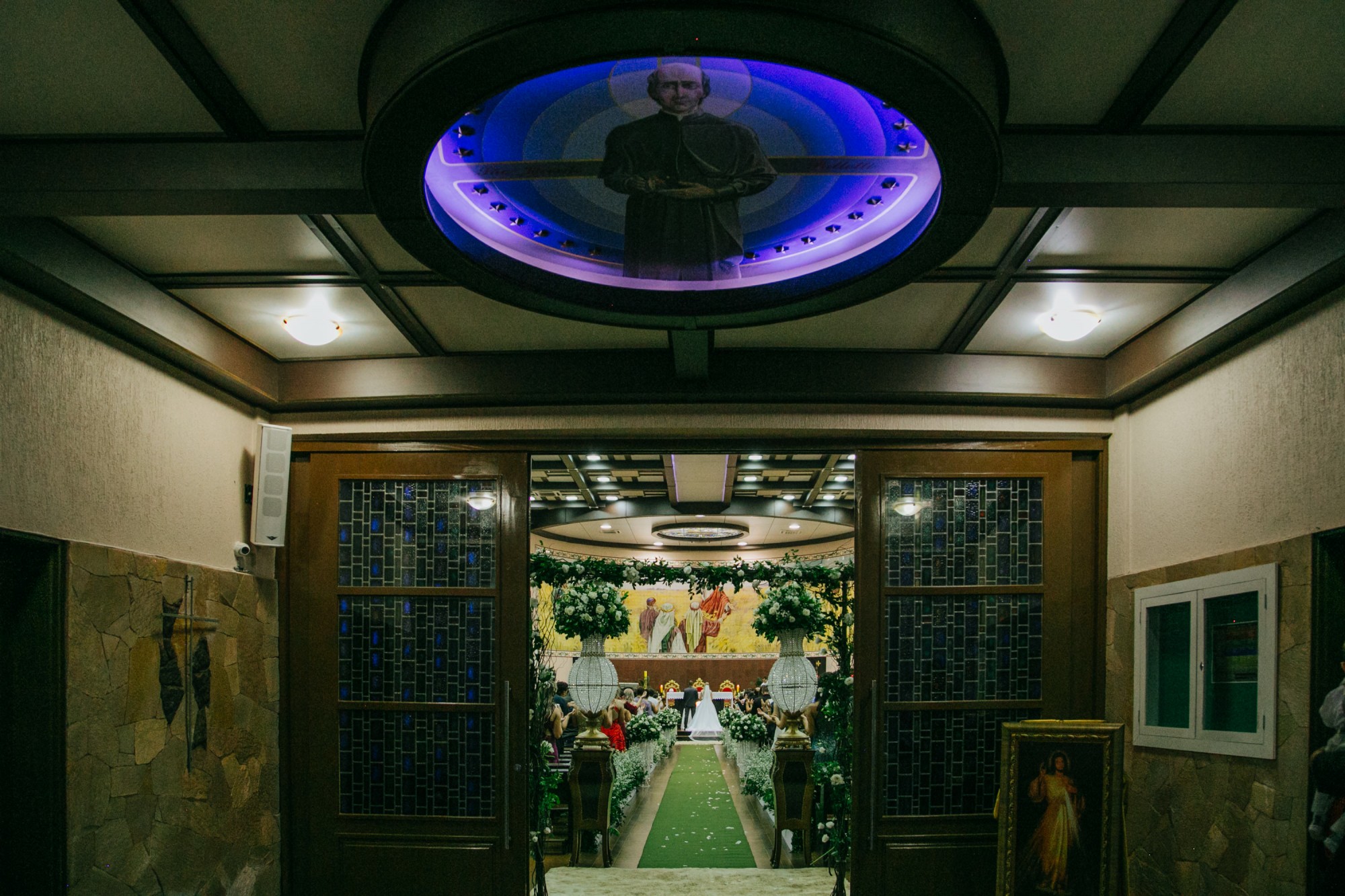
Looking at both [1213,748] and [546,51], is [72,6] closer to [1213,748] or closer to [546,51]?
[546,51]

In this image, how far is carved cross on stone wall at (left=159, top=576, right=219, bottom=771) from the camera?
524 centimetres

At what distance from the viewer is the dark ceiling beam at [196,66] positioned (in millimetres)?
2873

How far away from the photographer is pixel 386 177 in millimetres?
3160

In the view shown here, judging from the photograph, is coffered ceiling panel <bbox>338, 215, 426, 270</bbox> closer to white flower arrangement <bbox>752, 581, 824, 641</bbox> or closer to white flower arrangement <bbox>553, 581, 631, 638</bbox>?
white flower arrangement <bbox>553, 581, 631, 638</bbox>

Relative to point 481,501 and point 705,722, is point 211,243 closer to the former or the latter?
point 481,501

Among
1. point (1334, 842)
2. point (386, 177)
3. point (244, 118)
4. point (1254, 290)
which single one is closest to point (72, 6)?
point (244, 118)

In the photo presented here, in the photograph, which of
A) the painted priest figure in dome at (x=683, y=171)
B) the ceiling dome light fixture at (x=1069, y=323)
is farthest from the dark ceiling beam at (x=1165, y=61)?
the ceiling dome light fixture at (x=1069, y=323)

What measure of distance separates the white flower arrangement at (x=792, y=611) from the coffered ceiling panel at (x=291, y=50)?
637 cm

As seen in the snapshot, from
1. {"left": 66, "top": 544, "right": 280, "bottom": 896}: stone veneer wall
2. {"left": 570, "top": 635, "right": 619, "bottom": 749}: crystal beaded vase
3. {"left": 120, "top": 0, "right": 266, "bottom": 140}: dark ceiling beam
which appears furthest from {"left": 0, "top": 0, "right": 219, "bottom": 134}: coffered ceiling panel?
{"left": 570, "top": 635, "right": 619, "bottom": 749}: crystal beaded vase

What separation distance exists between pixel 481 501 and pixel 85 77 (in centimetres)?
367

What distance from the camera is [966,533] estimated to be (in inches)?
251

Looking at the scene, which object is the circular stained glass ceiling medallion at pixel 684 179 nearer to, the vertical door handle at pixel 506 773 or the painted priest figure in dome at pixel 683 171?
the painted priest figure in dome at pixel 683 171

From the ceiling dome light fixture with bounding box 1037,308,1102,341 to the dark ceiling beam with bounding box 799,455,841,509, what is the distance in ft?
18.9

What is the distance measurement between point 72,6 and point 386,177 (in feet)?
2.95
